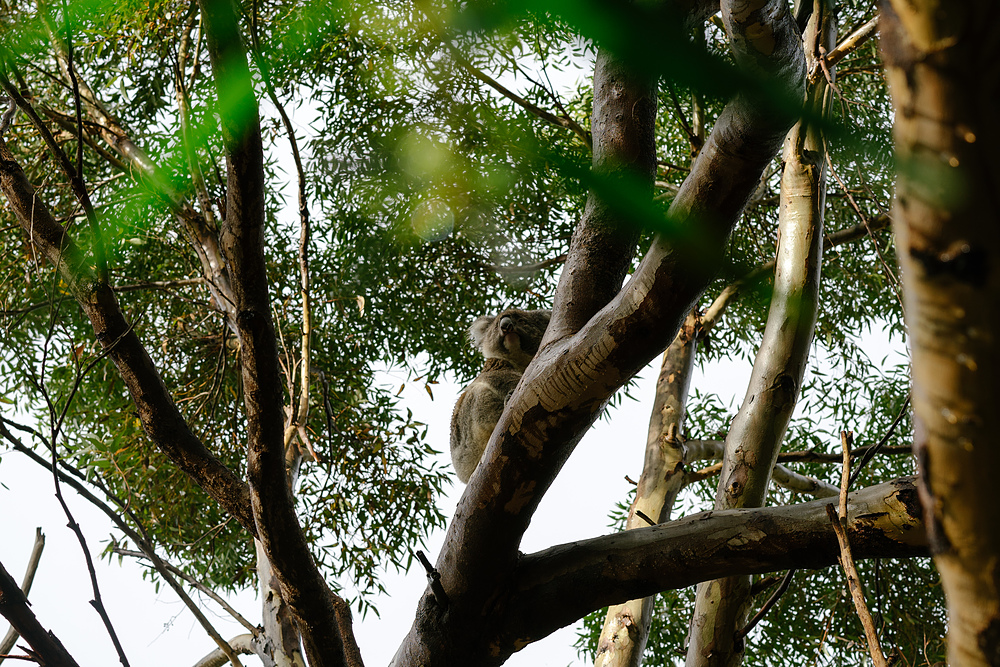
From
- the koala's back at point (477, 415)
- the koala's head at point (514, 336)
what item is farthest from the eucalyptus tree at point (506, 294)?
the koala's back at point (477, 415)

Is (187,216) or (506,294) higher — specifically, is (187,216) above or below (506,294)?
below

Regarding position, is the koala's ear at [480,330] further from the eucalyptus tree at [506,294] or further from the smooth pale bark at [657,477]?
the smooth pale bark at [657,477]

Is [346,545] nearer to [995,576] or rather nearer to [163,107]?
[163,107]

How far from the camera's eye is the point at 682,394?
265cm

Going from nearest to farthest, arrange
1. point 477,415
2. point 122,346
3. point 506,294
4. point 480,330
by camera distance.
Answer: point 122,346
point 477,415
point 480,330
point 506,294

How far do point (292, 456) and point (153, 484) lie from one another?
3.16ft

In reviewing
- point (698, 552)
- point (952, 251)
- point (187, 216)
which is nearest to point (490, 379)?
point (187, 216)

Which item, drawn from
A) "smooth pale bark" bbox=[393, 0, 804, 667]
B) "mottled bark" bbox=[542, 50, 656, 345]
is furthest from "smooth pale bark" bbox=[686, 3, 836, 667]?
"smooth pale bark" bbox=[393, 0, 804, 667]

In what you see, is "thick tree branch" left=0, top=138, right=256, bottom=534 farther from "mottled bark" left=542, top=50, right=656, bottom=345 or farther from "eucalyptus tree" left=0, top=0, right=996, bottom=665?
"mottled bark" left=542, top=50, right=656, bottom=345

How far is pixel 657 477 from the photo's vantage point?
8.10 ft

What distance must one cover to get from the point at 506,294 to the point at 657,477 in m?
1.21

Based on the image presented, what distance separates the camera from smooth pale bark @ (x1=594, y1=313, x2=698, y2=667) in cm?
211

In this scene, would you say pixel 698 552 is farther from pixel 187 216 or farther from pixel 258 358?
pixel 187 216

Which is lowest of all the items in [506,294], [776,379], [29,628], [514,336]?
[29,628]
